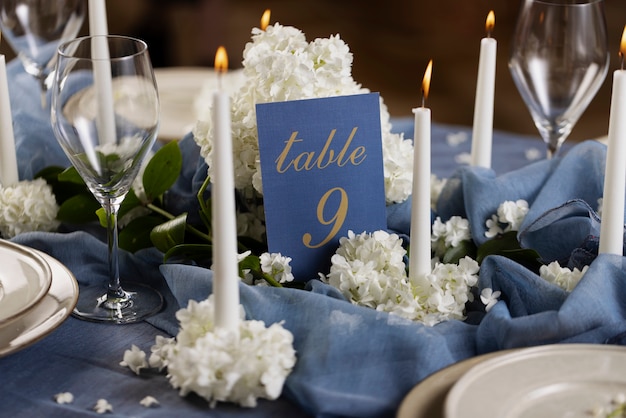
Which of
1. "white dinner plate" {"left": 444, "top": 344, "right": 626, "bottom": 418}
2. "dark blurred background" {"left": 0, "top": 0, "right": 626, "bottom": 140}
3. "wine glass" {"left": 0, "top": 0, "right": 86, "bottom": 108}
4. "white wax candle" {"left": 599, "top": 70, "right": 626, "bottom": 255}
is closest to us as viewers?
"white dinner plate" {"left": 444, "top": 344, "right": 626, "bottom": 418}

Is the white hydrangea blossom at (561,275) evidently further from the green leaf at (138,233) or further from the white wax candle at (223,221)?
the green leaf at (138,233)

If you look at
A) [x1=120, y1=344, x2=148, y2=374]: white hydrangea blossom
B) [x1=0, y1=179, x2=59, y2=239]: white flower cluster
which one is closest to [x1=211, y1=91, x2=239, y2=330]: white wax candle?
[x1=120, y1=344, x2=148, y2=374]: white hydrangea blossom

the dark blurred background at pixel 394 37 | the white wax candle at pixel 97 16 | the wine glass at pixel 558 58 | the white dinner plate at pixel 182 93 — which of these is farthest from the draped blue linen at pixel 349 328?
the dark blurred background at pixel 394 37

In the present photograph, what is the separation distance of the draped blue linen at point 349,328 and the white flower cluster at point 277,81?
13 cm

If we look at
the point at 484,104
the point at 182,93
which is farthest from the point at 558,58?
the point at 182,93

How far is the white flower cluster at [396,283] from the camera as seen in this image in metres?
0.99

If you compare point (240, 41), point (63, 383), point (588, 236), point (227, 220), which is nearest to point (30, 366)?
point (63, 383)

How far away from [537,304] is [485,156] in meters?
0.34

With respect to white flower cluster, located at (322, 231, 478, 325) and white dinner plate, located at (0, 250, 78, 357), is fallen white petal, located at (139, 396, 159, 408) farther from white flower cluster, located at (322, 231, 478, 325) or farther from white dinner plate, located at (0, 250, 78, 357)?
white flower cluster, located at (322, 231, 478, 325)

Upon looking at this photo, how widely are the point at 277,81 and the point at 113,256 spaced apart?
288 mm

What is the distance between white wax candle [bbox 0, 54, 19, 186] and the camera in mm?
1257

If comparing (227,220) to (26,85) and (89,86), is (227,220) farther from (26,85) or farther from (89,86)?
(26,85)

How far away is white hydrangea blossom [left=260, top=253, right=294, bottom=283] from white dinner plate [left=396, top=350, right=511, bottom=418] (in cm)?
26

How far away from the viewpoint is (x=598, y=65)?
50.3 inches
